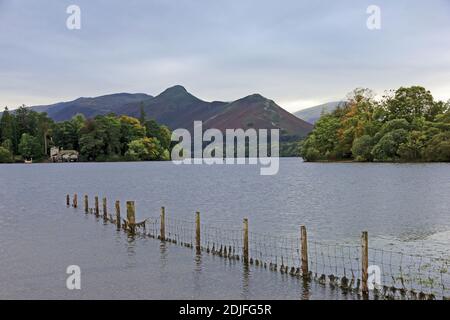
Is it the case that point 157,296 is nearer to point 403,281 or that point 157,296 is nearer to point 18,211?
point 403,281

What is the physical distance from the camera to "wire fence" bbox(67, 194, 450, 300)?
74.5 ft

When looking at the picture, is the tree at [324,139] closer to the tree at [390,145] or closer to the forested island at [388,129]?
the forested island at [388,129]

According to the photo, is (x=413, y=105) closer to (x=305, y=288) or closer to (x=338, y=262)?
(x=338, y=262)

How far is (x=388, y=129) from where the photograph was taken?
139 m

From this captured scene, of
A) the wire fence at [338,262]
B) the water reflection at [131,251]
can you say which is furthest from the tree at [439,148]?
the water reflection at [131,251]

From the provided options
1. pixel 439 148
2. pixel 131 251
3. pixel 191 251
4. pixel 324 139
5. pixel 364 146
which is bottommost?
pixel 131 251

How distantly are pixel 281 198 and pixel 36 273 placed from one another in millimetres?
43770

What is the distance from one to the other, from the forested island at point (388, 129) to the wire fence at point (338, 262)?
342 ft

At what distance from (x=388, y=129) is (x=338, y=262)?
386ft

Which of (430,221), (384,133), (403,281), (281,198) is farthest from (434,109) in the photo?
(403,281)

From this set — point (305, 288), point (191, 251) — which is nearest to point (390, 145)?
point (191, 251)

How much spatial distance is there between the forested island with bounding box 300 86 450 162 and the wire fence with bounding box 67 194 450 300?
104267 mm

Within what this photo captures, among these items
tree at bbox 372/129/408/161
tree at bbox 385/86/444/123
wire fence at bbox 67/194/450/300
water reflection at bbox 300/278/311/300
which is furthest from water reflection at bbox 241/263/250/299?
tree at bbox 385/86/444/123

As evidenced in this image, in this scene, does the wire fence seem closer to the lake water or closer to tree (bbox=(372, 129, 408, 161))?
the lake water
